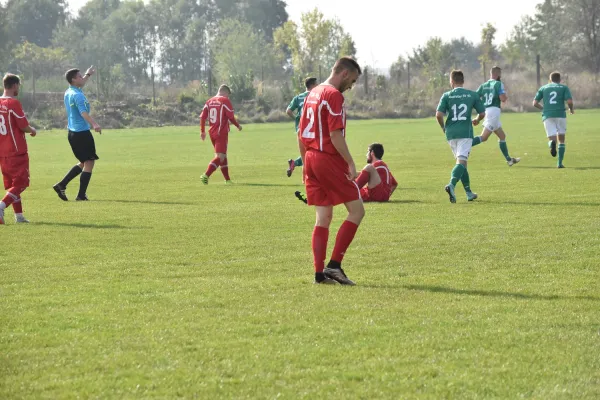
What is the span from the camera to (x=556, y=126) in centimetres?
2164

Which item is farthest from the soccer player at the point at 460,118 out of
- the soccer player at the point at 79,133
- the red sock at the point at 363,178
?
the soccer player at the point at 79,133

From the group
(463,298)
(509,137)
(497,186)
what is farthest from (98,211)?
(509,137)

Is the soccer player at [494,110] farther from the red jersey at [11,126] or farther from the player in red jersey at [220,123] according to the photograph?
the red jersey at [11,126]

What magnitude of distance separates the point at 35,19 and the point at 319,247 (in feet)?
395

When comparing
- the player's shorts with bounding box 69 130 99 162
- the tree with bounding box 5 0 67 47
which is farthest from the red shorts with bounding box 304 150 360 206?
the tree with bounding box 5 0 67 47

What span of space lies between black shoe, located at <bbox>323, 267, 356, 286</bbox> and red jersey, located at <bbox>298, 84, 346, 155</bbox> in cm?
97

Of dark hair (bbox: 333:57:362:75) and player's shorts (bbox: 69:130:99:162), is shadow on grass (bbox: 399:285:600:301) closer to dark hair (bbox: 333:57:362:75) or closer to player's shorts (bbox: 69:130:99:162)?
dark hair (bbox: 333:57:362:75)

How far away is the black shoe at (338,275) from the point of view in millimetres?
8242

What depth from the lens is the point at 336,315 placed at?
272 inches

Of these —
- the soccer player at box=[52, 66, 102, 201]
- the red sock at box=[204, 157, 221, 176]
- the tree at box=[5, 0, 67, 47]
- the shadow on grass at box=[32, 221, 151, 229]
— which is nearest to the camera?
the shadow on grass at box=[32, 221, 151, 229]

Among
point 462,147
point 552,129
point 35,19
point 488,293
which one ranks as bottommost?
point 488,293

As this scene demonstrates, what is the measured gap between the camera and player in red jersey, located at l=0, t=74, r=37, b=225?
522 inches

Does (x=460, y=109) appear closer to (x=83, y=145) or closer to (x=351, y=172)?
(x=83, y=145)

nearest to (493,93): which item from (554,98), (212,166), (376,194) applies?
(554,98)
